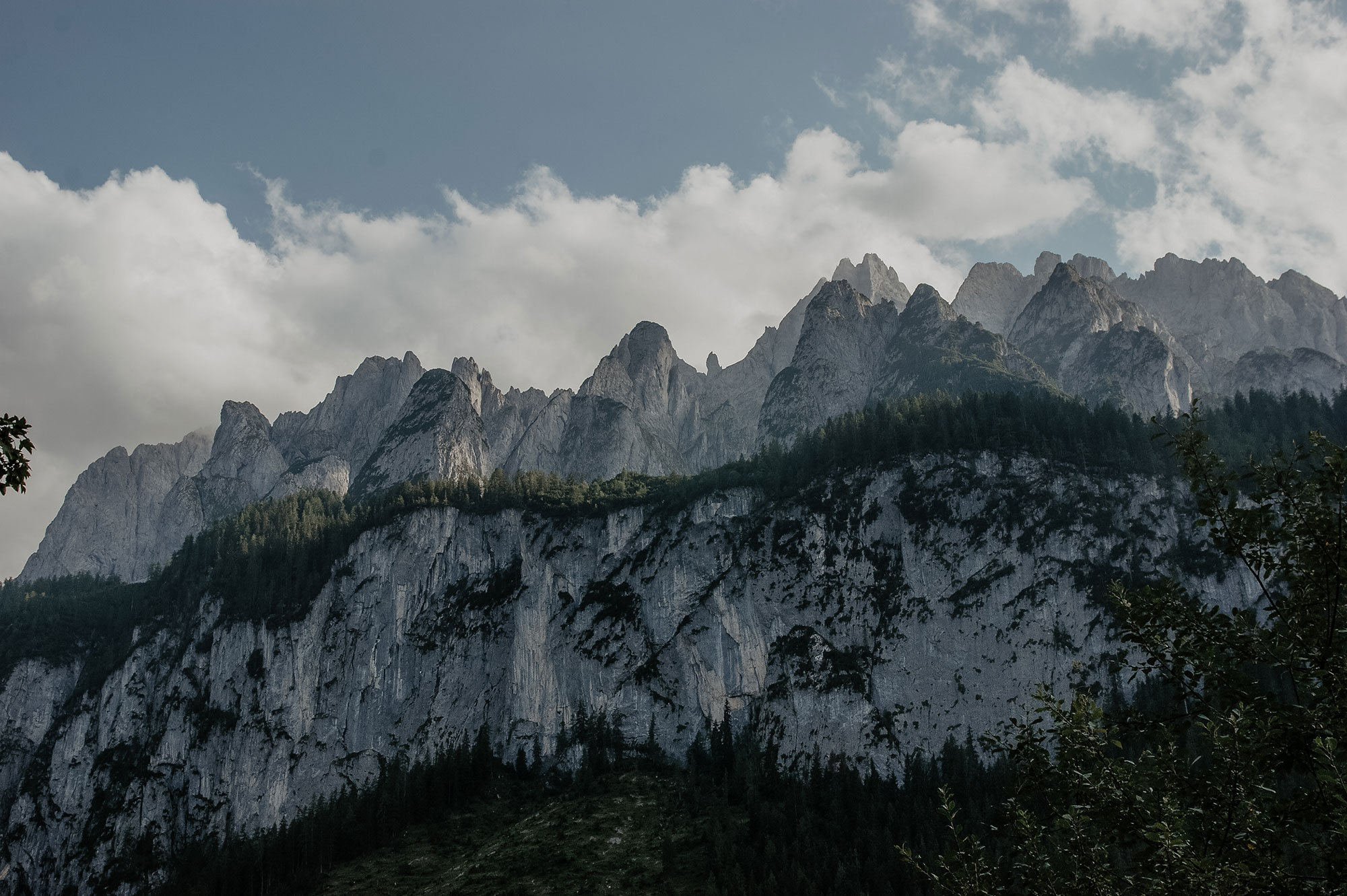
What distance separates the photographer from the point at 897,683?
18212 centimetres

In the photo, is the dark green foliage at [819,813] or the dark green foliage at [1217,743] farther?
the dark green foliage at [819,813]

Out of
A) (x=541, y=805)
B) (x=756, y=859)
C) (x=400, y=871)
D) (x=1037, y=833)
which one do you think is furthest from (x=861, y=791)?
(x=1037, y=833)

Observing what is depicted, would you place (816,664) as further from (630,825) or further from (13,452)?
(13,452)

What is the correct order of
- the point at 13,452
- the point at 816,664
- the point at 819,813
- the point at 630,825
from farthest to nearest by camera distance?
the point at 816,664 < the point at 819,813 < the point at 630,825 < the point at 13,452

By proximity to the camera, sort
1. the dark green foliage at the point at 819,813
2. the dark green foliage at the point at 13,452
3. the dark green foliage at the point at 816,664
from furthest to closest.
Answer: the dark green foliage at the point at 816,664 < the dark green foliage at the point at 819,813 < the dark green foliage at the point at 13,452

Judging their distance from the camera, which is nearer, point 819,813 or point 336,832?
point 819,813

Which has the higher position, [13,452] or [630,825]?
[13,452]

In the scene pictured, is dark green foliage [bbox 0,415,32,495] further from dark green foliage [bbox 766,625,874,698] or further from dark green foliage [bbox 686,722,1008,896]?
dark green foliage [bbox 766,625,874,698]

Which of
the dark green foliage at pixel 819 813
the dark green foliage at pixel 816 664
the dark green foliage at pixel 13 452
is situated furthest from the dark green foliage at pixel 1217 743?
the dark green foliage at pixel 816 664

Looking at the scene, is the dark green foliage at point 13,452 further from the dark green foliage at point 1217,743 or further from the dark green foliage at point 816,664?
the dark green foliage at point 816,664

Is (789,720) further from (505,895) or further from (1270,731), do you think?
(1270,731)

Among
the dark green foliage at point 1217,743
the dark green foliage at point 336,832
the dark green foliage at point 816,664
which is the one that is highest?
the dark green foliage at point 816,664

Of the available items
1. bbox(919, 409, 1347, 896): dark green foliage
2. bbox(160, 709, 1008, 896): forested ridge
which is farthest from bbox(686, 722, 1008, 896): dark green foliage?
bbox(919, 409, 1347, 896): dark green foliage

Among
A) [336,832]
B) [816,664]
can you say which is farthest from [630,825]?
[816,664]
